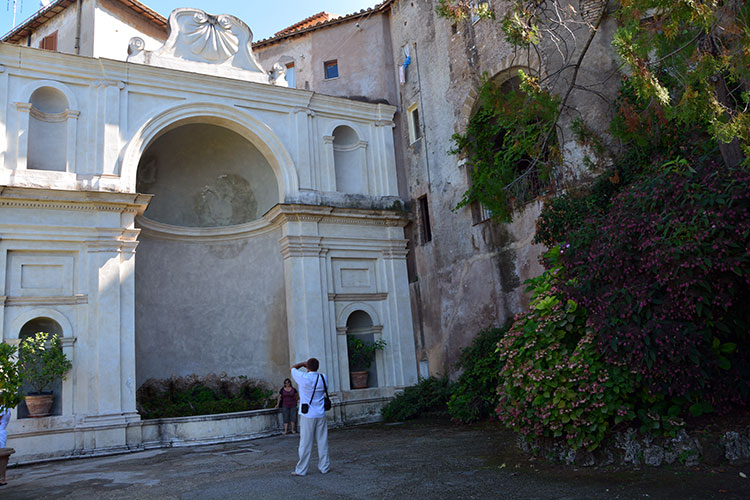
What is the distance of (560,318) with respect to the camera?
7.86 m

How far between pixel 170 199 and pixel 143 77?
383 centimetres

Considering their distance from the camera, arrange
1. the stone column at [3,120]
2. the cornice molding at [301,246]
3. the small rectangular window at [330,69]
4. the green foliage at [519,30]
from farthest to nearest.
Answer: the small rectangular window at [330,69], the cornice molding at [301,246], the stone column at [3,120], the green foliage at [519,30]

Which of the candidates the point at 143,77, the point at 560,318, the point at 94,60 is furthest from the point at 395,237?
the point at 560,318

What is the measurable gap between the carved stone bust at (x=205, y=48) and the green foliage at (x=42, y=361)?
7167 mm

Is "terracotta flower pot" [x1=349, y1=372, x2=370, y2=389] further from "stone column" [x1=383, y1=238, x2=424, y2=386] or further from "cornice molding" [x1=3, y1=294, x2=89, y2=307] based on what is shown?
"cornice molding" [x1=3, y1=294, x2=89, y2=307]

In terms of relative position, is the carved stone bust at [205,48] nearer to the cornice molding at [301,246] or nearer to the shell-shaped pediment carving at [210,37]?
the shell-shaped pediment carving at [210,37]

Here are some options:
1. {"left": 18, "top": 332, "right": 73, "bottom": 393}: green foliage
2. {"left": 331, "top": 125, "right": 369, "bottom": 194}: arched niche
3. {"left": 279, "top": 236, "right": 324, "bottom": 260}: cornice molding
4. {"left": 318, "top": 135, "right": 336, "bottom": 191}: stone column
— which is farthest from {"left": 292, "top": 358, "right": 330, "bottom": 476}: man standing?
{"left": 331, "top": 125, "right": 369, "bottom": 194}: arched niche

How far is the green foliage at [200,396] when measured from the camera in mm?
14398

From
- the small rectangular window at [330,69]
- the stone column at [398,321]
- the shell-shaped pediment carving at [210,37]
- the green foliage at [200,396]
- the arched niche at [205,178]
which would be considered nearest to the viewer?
the green foliage at [200,396]

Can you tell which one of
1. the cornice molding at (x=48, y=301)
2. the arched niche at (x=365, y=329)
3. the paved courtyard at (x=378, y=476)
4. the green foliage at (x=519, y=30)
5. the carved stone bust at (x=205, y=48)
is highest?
the carved stone bust at (x=205, y=48)

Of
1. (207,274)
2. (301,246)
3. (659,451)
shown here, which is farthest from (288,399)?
(659,451)

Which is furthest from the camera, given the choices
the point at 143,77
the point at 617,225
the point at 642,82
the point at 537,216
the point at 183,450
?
the point at 143,77

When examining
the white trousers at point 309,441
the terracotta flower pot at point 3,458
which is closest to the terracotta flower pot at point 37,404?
the terracotta flower pot at point 3,458

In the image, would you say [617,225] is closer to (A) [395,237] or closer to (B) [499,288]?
(B) [499,288]
